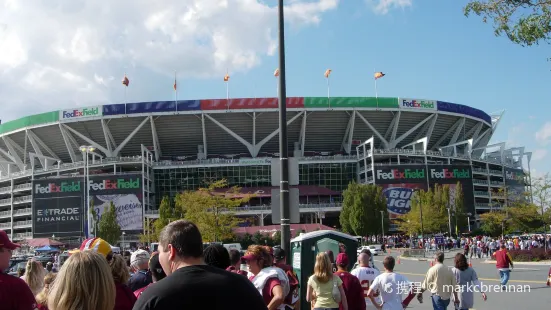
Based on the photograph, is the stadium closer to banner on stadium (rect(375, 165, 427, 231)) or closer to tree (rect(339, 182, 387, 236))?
banner on stadium (rect(375, 165, 427, 231))

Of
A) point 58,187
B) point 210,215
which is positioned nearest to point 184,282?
point 210,215

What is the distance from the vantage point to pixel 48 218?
3014 inches

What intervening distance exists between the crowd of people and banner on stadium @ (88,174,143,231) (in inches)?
2773

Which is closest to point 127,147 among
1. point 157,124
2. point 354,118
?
point 157,124

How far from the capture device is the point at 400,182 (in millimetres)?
80750

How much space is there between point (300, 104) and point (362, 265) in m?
76.4

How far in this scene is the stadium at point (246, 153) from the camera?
267 ft

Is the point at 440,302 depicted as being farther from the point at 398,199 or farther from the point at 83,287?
the point at 398,199

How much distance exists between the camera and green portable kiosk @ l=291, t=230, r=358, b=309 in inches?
484

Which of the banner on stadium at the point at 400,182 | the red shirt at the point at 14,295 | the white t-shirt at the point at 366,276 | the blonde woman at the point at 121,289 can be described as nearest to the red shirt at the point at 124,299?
the blonde woman at the point at 121,289

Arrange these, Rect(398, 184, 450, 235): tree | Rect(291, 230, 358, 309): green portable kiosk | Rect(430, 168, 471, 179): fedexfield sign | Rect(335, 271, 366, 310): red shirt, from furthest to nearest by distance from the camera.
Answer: Rect(430, 168, 471, 179): fedexfield sign
Rect(398, 184, 450, 235): tree
Rect(291, 230, 358, 309): green portable kiosk
Rect(335, 271, 366, 310): red shirt

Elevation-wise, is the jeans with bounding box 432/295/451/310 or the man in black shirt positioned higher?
the man in black shirt

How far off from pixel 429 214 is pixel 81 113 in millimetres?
53209

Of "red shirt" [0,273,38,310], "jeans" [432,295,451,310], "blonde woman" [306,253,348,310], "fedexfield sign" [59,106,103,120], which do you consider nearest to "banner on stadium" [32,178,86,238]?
"fedexfield sign" [59,106,103,120]
